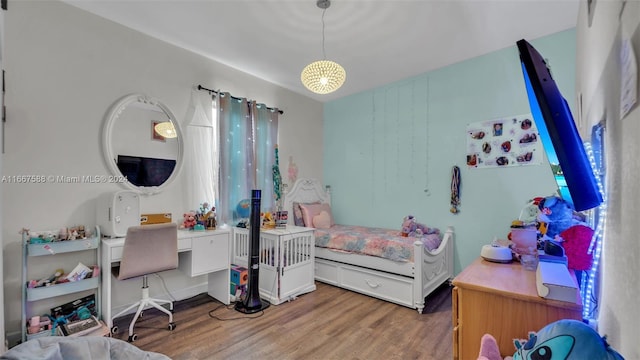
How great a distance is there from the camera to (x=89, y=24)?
2363mm

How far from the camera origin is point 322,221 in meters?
3.88

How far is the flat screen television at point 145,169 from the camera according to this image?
257cm

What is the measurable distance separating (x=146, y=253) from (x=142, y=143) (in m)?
1.13

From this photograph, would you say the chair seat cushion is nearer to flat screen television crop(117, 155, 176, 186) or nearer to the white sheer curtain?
flat screen television crop(117, 155, 176, 186)

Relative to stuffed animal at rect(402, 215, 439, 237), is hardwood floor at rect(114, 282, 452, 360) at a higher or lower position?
lower

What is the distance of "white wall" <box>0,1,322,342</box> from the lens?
2.03 m

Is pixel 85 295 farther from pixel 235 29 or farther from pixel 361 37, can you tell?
pixel 361 37

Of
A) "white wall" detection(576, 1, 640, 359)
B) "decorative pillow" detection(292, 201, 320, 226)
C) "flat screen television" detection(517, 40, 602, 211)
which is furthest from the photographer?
"decorative pillow" detection(292, 201, 320, 226)

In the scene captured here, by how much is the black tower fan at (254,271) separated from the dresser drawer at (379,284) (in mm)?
957

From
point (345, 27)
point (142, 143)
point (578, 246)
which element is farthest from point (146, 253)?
point (578, 246)

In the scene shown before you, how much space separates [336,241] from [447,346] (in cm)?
155

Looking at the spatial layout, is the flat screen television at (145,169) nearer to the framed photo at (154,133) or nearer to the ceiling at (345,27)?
the framed photo at (154,133)

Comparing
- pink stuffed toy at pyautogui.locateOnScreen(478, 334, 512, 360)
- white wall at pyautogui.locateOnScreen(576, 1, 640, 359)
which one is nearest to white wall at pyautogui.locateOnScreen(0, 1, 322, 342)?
pink stuffed toy at pyautogui.locateOnScreen(478, 334, 512, 360)

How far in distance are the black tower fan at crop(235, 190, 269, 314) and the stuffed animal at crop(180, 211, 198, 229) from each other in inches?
25.6
